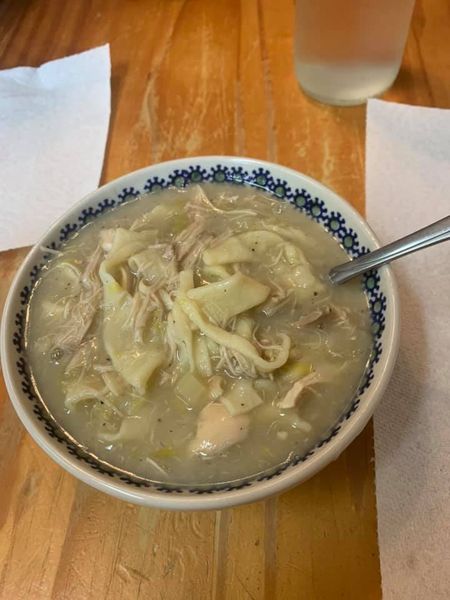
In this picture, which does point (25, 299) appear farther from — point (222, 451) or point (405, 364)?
point (405, 364)

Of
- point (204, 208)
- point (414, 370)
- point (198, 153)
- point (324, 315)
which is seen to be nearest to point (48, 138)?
point (198, 153)

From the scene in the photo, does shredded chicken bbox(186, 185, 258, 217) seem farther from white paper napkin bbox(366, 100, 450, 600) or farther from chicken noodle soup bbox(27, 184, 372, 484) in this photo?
white paper napkin bbox(366, 100, 450, 600)

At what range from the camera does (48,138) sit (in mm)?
1544

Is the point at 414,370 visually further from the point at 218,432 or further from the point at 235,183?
the point at 235,183

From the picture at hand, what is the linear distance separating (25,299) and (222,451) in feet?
1.59

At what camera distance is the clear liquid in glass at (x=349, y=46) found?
1325 mm

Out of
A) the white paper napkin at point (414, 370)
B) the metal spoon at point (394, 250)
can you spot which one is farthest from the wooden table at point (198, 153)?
the metal spoon at point (394, 250)

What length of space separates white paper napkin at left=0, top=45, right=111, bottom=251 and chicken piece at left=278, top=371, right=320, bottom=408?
0.78m

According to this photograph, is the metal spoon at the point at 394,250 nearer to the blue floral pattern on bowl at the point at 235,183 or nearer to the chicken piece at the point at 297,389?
the blue floral pattern on bowl at the point at 235,183

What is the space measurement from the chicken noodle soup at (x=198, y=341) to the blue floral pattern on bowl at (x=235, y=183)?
2 cm

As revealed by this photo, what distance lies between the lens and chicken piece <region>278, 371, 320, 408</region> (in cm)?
87

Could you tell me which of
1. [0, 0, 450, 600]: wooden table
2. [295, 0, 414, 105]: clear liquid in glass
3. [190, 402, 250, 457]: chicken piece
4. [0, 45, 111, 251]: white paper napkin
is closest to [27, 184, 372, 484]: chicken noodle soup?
[190, 402, 250, 457]: chicken piece

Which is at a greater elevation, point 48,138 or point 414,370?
point 48,138

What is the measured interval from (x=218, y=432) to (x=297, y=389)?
146mm
